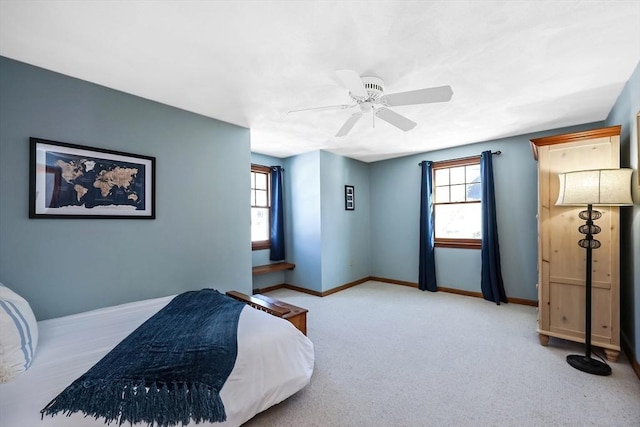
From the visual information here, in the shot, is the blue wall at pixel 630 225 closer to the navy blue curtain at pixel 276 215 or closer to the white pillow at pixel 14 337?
the white pillow at pixel 14 337

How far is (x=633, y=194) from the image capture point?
224 cm

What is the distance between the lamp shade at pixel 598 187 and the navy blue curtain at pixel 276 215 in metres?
3.80

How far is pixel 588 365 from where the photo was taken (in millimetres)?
2297

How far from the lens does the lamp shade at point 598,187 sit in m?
Answer: 2.21

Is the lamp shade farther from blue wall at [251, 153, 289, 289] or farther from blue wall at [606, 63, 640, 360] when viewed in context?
blue wall at [251, 153, 289, 289]

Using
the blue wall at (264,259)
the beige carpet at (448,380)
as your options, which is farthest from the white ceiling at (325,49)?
the beige carpet at (448,380)

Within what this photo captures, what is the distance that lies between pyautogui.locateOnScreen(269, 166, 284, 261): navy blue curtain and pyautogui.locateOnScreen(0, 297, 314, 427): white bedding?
9.03 feet

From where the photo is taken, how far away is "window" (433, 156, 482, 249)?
4.55m

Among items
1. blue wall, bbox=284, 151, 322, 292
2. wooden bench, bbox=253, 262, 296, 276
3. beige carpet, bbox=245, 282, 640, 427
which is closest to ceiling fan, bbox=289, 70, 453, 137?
beige carpet, bbox=245, 282, 640, 427

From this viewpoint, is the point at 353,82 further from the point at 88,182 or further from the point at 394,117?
the point at 88,182

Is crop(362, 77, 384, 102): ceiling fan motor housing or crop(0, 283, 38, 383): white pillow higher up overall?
crop(362, 77, 384, 102): ceiling fan motor housing

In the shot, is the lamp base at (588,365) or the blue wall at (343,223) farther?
the blue wall at (343,223)

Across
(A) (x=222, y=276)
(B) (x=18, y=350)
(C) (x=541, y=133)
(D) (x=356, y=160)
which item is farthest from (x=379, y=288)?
(B) (x=18, y=350)

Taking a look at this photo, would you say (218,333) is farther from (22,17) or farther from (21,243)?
(22,17)
